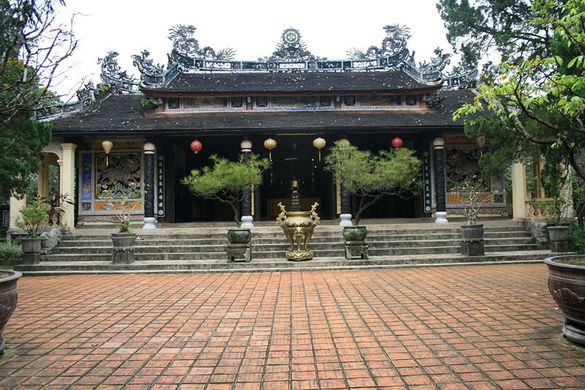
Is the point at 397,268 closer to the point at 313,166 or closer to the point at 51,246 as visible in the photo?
the point at 313,166

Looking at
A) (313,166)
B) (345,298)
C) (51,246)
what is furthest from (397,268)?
(51,246)

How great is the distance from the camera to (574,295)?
337 cm

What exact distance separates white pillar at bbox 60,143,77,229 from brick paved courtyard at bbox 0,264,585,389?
5.87 meters

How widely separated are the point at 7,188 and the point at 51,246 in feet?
6.72

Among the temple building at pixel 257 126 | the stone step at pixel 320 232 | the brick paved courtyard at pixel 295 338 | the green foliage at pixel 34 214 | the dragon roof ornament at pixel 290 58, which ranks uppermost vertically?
the dragon roof ornament at pixel 290 58

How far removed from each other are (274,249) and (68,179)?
7.14m

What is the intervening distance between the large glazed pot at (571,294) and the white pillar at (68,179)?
1237 centimetres

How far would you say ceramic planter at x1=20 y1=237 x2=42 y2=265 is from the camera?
9031mm

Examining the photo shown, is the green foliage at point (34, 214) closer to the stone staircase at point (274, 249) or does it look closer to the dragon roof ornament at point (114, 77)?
the stone staircase at point (274, 249)

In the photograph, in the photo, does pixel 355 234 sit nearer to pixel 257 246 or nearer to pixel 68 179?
pixel 257 246

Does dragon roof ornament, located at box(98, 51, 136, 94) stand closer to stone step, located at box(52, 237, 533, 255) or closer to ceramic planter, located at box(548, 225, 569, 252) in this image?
stone step, located at box(52, 237, 533, 255)

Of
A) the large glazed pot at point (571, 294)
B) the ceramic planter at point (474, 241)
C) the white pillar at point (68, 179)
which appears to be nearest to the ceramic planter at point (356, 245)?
the ceramic planter at point (474, 241)

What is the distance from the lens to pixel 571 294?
3.40 m

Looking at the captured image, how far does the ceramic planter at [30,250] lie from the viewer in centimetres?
903
